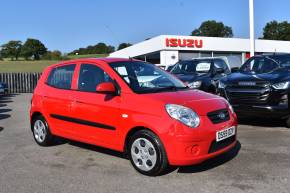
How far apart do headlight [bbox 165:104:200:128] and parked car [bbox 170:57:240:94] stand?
19.6 ft

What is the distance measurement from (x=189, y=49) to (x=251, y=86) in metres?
26.4

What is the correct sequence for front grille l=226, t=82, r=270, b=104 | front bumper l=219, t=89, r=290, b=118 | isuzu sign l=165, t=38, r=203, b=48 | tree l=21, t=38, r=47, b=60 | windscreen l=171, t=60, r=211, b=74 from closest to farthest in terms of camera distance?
front bumper l=219, t=89, r=290, b=118 < front grille l=226, t=82, r=270, b=104 < windscreen l=171, t=60, r=211, b=74 < isuzu sign l=165, t=38, r=203, b=48 < tree l=21, t=38, r=47, b=60

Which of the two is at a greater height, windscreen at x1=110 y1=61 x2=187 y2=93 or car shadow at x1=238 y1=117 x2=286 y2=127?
windscreen at x1=110 y1=61 x2=187 y2=93

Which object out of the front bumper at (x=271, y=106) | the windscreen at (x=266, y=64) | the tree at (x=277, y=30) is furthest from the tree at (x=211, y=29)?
the front bumper at (x=271, y=106)

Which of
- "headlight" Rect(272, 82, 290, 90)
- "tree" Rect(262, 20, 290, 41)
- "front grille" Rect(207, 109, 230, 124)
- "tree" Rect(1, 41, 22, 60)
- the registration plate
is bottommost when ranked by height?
the registration plate

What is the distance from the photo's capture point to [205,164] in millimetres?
5582

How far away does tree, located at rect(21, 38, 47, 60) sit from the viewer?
95250mm

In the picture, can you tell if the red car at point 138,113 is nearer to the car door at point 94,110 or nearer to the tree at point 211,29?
the car door at point 94,110

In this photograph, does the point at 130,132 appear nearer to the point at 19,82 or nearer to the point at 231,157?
the point at 231,157

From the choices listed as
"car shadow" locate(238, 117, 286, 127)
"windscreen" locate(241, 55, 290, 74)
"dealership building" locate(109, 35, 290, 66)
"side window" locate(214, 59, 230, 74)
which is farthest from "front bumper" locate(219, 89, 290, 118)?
"dealership building" locate(109, 35, 290, 66)

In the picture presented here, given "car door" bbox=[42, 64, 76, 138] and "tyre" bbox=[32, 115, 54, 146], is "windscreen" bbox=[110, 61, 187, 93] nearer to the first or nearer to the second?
"car door" bbox=[42, 64, 76, 138]

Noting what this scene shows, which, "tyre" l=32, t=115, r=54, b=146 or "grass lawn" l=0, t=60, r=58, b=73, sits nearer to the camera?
"tyre" l=32, t=115, r=54, b=146

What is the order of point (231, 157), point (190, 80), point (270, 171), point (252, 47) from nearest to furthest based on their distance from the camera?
1. point (270, 171)
2. point (231, 157)
3. point (190, 80)
4. point (252, 47)

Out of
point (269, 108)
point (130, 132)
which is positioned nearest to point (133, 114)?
point (130, 132)
